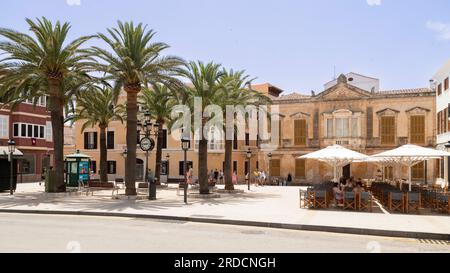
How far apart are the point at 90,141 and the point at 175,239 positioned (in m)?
46.7

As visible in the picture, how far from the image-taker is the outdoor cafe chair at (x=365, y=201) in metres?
17.9

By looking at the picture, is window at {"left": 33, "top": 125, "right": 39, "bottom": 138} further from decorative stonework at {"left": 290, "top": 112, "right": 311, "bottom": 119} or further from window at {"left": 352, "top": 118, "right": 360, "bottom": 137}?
window at {"left": 352, "top": 118, "right": 360, "bottom": 137}

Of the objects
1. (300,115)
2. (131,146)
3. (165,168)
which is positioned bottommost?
(165,168)

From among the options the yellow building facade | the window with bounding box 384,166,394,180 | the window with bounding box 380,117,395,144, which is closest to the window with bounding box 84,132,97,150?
the yellow building facade

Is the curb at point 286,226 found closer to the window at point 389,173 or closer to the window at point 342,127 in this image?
the window at point 389,173

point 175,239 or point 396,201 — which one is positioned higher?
point 396,201

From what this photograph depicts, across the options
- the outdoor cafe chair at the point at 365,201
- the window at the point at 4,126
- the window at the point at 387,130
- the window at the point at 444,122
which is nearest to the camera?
the outdoor cafe chair at the point at 365,201

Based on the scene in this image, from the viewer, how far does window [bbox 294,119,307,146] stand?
4456 centimetres

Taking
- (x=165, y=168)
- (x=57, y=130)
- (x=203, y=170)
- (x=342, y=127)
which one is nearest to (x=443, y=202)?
(x=203, y=170)

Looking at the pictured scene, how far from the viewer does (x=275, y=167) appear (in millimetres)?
45750

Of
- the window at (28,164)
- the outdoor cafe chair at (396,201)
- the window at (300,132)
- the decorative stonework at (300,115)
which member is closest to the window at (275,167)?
the window at (300,132)

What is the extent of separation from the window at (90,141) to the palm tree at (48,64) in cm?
2980

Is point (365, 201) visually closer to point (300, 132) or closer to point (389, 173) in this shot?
point (389, 173)

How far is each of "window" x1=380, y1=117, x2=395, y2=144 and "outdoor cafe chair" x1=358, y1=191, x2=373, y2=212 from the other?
24.9 m
